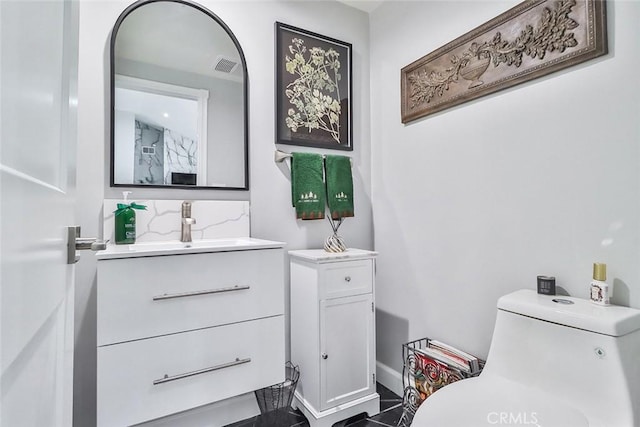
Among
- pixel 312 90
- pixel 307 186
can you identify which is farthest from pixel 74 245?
Result: pixel 312 90

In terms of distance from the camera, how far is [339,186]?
6.77 feet

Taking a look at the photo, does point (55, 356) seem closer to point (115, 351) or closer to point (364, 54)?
point (115, 351)

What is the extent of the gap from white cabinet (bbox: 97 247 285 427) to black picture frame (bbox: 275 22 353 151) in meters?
0.90

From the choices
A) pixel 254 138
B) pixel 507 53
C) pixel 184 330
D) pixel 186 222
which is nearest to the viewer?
pixel 184 330

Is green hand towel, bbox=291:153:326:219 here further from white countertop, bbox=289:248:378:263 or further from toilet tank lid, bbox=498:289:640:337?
toilet tank lid, bbox=498:289:640:337

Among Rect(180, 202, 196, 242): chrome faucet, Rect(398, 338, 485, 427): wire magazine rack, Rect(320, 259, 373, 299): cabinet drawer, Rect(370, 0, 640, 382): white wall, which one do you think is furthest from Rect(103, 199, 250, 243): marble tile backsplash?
Rect(398, 338, 485, 427): wire magazine rack

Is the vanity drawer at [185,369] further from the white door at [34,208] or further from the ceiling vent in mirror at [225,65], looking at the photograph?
the ceiling vent in mirror at [225,65]

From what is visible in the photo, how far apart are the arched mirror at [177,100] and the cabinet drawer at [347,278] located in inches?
27.6

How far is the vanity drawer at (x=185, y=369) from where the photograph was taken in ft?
3.74

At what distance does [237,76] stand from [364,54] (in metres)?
0.97

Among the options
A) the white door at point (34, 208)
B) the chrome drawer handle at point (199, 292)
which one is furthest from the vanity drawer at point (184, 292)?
the white door at point (34, 208)

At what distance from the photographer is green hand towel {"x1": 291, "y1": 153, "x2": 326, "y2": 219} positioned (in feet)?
6.38

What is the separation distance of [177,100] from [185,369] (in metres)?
1.31

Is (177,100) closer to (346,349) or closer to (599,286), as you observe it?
(346,349)
